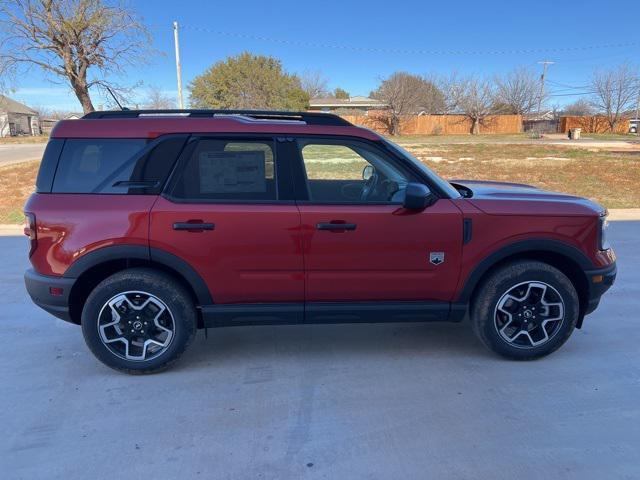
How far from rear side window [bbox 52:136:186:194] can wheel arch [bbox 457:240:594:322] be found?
2.29m

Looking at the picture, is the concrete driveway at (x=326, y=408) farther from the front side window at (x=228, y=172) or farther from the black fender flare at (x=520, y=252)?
the front side window at (x=228, y=172)

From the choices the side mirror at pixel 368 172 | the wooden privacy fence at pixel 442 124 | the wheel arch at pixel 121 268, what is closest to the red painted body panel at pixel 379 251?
the side mirror at pixel 368 172

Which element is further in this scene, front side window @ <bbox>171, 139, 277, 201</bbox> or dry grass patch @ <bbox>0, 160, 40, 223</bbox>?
dry grass patch @ <bbox>0, 160, 40, 223</bbox>

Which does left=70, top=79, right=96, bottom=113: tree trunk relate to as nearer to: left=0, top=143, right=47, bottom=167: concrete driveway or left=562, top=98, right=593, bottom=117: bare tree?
left=0, top=143, right=47, bottom=167: concrete driveway

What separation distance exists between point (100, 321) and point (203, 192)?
3.74 ft

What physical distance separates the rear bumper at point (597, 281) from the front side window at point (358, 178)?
1509 millimetres

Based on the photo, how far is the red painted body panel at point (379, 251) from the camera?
3.32m

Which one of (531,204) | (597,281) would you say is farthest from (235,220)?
(597,281)

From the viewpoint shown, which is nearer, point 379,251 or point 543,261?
point 379,251

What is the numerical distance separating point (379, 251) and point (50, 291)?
2276mm

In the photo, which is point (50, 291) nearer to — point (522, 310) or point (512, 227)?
point (512, 227)

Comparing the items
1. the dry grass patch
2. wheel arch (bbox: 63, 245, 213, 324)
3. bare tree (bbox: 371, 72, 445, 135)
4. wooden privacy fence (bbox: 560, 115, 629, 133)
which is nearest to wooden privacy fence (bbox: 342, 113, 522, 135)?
bare tree (bbox: 371, 72, 445, 135)

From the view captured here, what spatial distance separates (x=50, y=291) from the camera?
331 cm

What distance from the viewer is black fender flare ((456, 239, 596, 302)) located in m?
3.43
